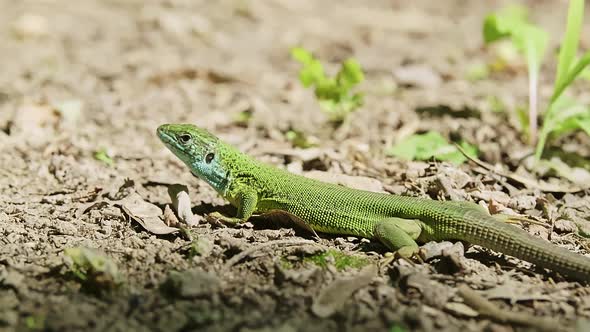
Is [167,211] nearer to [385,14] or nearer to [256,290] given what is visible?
[256,290]

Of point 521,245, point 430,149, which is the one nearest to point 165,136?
point 430,149

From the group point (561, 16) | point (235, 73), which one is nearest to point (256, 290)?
point (235, 73)

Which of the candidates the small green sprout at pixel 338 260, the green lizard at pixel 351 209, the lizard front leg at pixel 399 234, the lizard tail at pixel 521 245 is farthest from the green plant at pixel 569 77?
the small green sprout at pixel 338 260

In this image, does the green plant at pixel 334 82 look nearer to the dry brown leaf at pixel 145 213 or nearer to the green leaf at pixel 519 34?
the green leaf at pixel 519 34

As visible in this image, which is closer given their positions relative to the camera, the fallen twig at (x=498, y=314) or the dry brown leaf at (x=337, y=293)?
the fallen twig at (x=498, y=314)

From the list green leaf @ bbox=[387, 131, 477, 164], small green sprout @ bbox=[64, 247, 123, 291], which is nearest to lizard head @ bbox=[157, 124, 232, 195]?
small green sprout @ bbox=[64, 247, 123, 291]
